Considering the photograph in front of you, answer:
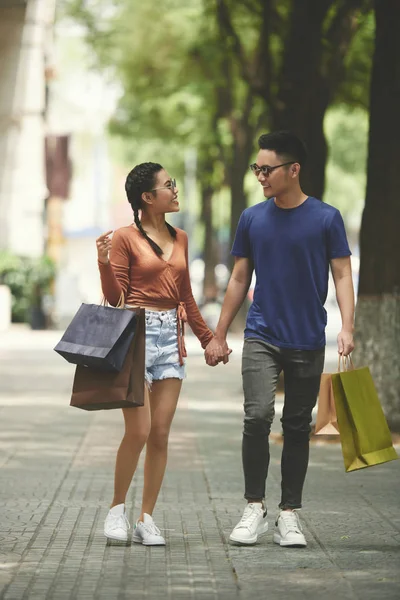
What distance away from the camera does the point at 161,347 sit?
24.3 ft

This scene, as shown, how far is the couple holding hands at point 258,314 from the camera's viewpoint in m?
7.37

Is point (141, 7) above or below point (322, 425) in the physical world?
above

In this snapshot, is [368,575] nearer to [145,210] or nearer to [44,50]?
[145,210]

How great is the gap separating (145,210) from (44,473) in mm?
3515

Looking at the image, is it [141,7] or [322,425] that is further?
[141,7]

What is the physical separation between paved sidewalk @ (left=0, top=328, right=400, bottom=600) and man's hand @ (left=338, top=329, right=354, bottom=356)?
94 centimetres

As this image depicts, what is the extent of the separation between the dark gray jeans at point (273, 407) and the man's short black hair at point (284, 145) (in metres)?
0.91

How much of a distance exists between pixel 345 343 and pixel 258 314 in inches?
18.1

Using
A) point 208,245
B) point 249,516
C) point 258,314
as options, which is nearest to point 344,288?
point 258,314

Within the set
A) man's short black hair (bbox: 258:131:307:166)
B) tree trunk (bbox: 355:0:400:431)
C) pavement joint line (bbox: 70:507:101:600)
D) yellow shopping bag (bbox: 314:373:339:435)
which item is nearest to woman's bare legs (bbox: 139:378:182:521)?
pavement joint line (bbox: 70:507:101:600)

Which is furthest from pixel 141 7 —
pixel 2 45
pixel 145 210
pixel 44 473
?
pixel 145 210

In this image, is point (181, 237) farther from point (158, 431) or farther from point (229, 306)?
point (158, 431)

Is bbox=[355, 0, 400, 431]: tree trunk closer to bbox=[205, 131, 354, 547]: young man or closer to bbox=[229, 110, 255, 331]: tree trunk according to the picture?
bbox=[205, 131, 354, 547]: young man

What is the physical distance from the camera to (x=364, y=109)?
97.8 ft
